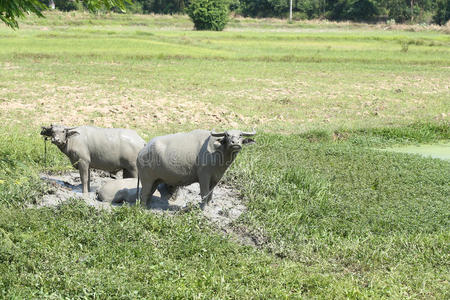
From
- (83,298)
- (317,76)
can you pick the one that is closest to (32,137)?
(83,298)

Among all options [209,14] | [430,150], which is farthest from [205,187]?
[209,14]

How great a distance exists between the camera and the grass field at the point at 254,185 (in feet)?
19.0

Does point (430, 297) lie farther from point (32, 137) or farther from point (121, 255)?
point (32, 137)

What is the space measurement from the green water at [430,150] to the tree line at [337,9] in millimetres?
47499

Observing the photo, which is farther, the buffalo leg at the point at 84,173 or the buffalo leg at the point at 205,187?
the buffalo leg at the point at 84,173

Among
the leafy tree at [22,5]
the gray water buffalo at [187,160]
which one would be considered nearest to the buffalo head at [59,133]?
the gray water buffalo at [187,160]

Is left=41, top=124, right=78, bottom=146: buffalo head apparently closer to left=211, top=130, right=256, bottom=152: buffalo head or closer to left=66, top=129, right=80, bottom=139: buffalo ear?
left=66, top=129, right=80, bottom=139: buffalo ear

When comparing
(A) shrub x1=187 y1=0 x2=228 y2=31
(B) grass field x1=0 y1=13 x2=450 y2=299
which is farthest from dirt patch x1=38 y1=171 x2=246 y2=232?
(A) shrub x1=187 y1=0 x2=228 y2=31

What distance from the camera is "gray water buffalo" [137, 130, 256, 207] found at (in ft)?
23.8

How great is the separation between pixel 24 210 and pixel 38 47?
19944 mm

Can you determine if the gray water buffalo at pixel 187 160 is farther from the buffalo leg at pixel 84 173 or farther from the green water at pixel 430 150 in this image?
the green water at pixel 430 150

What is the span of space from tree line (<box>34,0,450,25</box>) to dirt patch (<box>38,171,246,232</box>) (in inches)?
1999

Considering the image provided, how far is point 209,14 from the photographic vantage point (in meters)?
44.0

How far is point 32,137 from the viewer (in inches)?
471
